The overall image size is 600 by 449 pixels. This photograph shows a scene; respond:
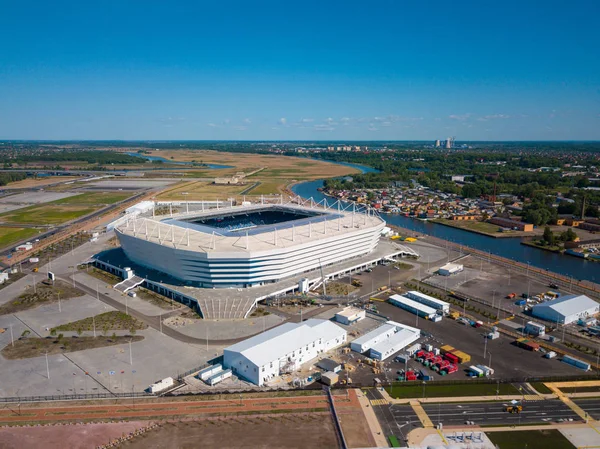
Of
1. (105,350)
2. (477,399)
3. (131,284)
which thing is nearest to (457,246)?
(477,399)

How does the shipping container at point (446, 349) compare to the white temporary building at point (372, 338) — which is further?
the white temporary building at point (372, 338)

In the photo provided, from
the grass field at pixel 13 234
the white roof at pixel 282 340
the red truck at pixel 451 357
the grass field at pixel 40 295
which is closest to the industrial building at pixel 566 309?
the red truck at pixel 451 357

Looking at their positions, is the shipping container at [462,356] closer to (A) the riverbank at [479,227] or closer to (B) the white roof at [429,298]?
(B) the white roof at [429,298]

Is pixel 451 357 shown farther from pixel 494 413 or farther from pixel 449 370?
pixel 494 413

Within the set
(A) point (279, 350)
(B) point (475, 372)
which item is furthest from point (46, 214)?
(B) point (475, 372)

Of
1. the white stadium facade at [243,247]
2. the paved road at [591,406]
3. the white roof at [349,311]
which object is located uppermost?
the white stadium facade at [243,247]

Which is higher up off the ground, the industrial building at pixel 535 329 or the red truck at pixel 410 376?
the industrial building at pixel 535 329

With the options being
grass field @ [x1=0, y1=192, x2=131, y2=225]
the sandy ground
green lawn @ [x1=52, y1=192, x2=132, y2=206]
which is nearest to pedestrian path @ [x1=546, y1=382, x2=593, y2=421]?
the sandy ground

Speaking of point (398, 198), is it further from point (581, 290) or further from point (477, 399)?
point (477, 399)
